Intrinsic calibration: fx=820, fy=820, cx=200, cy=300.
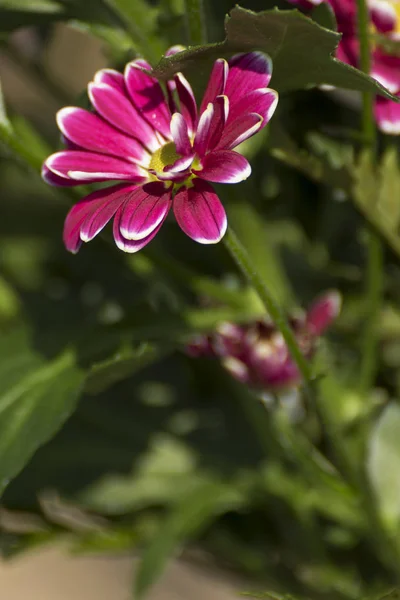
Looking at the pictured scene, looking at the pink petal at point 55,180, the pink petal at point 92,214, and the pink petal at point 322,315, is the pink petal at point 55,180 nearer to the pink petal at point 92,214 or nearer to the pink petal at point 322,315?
the pink petal at point 92,214

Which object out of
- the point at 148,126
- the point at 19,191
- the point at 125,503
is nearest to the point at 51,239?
the point at 19,191

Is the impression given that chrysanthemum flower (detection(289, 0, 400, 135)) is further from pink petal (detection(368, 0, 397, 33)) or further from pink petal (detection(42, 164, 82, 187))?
pink petal (detection(42, 164, 82, 187))

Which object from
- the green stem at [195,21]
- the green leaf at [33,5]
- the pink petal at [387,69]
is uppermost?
the pink petal at [387,69]

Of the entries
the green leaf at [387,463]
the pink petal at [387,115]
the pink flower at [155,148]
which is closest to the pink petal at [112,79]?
the pink flower at [155,148]

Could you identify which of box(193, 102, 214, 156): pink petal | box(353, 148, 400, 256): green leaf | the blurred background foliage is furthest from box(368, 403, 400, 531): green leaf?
box(193, 102, 214, 156): pink petal

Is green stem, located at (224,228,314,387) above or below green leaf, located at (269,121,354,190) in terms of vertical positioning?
below

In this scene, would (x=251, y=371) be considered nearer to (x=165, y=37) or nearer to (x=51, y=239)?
(x=165, y=37)
